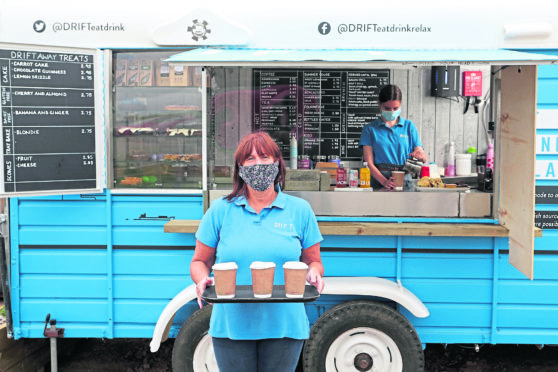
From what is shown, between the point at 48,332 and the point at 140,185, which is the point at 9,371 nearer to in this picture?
the point at 48,332

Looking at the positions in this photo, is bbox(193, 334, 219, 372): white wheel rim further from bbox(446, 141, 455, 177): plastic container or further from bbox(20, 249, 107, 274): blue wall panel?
bbox(446, 141, 455, 177): plastic container

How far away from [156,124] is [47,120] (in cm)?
67

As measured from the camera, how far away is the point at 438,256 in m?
3.60

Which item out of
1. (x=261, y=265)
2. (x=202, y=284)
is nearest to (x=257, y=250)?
(x=261, y=265)

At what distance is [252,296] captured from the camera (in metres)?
2.12

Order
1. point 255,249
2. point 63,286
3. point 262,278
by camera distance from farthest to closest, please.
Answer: point 63,286 → point 255,249 → point 262,278

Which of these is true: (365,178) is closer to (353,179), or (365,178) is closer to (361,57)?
(353,179)

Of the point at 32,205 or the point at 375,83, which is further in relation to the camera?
the point at 375,83

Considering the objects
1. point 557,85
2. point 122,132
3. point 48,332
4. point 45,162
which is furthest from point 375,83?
point 48,332

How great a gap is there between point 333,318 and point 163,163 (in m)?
1.48

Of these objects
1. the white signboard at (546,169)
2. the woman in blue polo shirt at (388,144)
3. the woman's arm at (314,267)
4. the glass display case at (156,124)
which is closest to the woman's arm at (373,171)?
the woman in blue polo shirt at (388,144)

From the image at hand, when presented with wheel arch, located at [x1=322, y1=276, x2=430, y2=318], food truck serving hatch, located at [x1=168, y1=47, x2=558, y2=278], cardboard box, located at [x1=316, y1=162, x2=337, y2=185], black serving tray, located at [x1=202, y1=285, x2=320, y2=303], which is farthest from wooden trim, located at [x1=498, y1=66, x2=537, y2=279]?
black serving tray, located at [x1=202, y1=285, x2=320, y2=303]

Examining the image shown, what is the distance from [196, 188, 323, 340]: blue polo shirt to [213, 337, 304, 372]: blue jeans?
0.13 ft

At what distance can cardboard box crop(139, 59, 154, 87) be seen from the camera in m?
3.73
